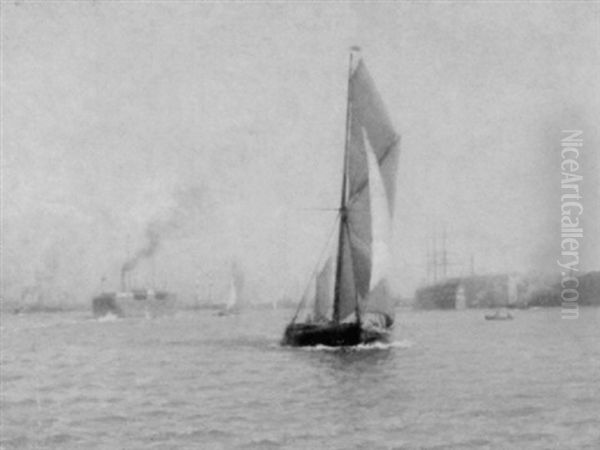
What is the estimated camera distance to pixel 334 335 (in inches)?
1093

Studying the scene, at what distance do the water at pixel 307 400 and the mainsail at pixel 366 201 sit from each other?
1.83 meters

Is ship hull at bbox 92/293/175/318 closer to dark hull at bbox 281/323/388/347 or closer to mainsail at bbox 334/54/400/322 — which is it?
dark hull at bbox 281/323/388/347

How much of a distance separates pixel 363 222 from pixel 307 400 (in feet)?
39.0

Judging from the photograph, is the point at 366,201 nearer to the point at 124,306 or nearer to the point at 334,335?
the point at 334,335

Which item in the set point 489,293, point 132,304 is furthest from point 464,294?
point 132,304

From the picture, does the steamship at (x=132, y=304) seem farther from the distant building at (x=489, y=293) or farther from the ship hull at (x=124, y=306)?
the distant building at (x=489, y=293)

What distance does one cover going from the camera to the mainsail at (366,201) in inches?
1072

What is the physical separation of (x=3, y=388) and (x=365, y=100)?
1356 cm

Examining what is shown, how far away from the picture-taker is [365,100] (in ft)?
91.5

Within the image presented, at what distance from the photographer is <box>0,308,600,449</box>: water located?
13047 mm

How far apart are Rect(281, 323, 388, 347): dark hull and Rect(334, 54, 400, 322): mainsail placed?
21.7 inches

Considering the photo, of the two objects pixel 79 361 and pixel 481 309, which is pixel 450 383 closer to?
pixel 79 361

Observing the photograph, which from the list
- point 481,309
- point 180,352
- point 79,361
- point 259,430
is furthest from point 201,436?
point 481,309

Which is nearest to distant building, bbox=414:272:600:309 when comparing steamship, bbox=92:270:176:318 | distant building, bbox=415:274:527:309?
distant building, bbox=415:274:527:309
